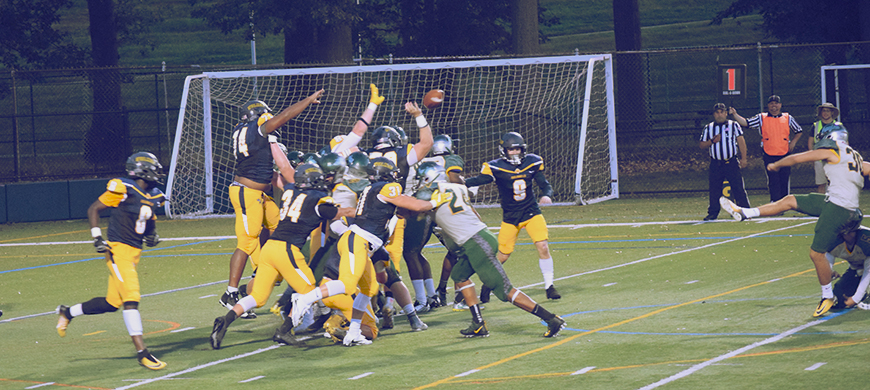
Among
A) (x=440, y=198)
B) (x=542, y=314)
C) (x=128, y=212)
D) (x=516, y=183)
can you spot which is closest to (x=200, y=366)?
(x=128, y=212)

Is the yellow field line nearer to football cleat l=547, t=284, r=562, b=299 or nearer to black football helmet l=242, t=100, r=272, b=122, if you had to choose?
football cleat l=547, t=284, r=562, b=299

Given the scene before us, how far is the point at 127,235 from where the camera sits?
838cm

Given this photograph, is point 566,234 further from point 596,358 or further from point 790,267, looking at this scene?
point 596,358

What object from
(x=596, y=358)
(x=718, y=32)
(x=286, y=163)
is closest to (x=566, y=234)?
(x=286, y=163)

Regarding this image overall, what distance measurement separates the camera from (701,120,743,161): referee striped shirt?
1634 centimetres

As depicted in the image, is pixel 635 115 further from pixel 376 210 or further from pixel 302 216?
pixel 302 216

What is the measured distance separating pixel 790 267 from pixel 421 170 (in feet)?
16.6

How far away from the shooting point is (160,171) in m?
8.66

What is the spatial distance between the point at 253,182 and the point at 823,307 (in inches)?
234

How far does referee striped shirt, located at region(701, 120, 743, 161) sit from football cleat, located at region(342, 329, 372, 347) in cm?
948

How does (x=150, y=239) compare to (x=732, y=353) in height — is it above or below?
above

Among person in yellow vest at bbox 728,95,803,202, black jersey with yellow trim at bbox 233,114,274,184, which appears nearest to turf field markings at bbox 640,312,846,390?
black jersey with yellow trim at bbox 233,114,274,184

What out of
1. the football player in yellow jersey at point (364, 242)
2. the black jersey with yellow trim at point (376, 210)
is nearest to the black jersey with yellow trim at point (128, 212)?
the football player in yellow jersey at point (364, 242)

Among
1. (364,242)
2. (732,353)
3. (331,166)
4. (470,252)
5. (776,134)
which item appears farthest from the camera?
(776,134)
